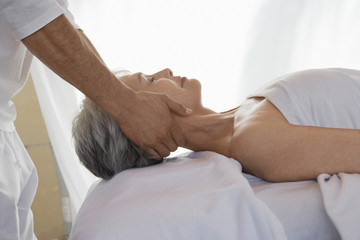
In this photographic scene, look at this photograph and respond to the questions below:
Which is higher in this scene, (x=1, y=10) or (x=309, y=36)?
(x=1, y=10)

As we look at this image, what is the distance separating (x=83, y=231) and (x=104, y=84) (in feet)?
1.46

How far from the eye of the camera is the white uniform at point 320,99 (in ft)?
4.31

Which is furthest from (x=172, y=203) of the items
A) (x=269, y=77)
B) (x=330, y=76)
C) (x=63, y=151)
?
(x=269, y=77)

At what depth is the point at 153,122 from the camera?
141 cm

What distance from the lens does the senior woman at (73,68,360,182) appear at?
1.13 meters

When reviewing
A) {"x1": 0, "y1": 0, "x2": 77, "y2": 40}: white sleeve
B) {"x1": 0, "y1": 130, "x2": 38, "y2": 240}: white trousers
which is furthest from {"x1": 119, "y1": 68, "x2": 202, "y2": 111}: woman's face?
{"x1": 0, "y1": 0, "x2": 77, "y2": 40}: white sleeve

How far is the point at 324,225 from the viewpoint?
0.98 meters

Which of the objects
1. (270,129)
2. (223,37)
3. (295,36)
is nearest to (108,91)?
(270,129)

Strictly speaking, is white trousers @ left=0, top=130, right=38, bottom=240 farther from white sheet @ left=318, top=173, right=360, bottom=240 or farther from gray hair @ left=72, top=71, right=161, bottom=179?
white sheet @ left=318, top=173, right=360, bottom=240

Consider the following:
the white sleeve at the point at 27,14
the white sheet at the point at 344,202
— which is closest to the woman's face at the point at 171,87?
the white sleeve at the point at 27,14

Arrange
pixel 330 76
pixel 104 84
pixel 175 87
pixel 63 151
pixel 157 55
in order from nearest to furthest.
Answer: pixel 104 84, pixel 330 76, pixel 175 87, pixel 63 151, pixel 157 55

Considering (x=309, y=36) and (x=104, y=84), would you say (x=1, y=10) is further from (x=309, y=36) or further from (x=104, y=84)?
(x=309, y=36)

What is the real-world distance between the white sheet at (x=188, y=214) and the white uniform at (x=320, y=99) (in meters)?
0.31

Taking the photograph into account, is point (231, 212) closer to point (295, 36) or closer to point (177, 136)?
point (177, 136)
